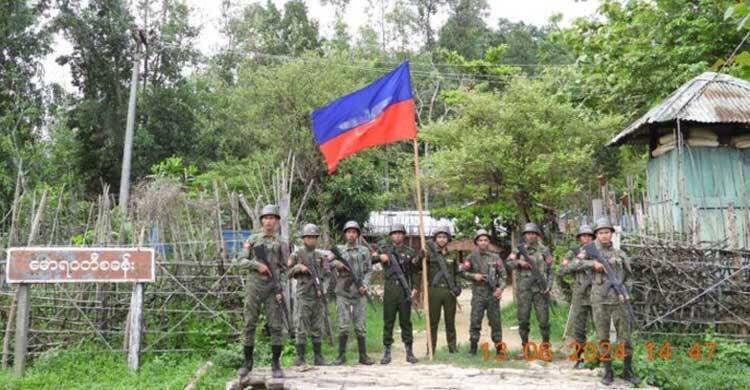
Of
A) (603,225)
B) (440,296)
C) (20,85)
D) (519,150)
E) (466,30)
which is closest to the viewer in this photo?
(603,225)

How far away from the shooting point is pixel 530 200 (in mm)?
12477

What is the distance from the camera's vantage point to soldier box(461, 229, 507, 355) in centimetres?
820

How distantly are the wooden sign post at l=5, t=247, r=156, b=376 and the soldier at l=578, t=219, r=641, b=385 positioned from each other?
526 centimetres

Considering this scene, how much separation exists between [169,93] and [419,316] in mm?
13354

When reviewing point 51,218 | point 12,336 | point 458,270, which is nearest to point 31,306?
point 12,336

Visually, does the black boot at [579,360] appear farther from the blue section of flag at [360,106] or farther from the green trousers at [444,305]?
the blue section of flag at [360,106]

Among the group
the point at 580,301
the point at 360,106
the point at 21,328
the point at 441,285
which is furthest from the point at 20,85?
the point at 580,301

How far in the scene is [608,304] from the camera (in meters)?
6.71

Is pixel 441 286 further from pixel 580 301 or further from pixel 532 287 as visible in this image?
pixel 580 301

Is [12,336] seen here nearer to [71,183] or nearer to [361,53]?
[71,183]

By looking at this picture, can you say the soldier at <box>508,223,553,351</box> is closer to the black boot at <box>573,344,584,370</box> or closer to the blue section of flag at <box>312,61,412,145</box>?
the black boot at <box>573,344,584,370</box>

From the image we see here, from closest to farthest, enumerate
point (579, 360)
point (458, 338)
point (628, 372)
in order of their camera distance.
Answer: point (628, 372), point (579, 360), point (458, 338)

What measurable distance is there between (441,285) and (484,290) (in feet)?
1.86

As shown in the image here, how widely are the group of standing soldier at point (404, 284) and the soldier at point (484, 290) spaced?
1 centimetres
